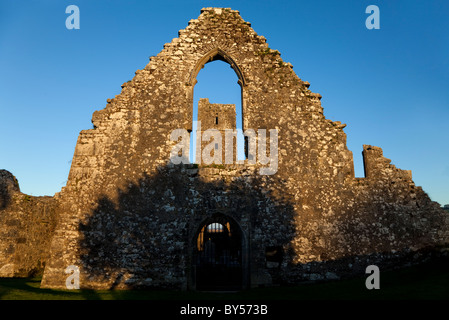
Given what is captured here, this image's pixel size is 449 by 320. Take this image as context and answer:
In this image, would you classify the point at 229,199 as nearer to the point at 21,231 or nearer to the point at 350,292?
the point at 350,292

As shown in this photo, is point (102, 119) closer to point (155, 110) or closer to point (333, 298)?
point (155, 110)

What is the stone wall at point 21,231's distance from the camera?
10.7 metres

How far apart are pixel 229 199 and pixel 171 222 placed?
187cm

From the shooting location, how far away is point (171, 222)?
909 cm

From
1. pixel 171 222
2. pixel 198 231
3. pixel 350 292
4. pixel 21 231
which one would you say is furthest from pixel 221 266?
pixel 350 292

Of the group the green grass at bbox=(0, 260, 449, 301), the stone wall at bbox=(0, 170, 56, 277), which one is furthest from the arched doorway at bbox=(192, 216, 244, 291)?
the stone wall at bbox=(0, 170, 56, 277)

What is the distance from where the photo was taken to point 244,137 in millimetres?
10141

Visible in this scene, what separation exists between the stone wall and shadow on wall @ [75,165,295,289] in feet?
12.4

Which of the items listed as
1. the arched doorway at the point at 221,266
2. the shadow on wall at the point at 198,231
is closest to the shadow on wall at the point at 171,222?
the shadow on wall at the point at 198,231

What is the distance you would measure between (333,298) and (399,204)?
15.7ft

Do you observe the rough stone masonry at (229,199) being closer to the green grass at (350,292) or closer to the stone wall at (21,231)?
the stone wall at (21,231)

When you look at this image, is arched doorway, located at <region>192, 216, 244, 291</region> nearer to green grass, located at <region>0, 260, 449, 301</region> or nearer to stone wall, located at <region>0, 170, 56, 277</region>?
green grass, located at <region>0, 260, 449, 301</region>

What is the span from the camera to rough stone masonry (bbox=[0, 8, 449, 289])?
888cm

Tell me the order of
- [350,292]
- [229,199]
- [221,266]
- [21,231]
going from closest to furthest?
1. [350,292]
2. [229,199]
3. [21,231]
4. [221,266]
